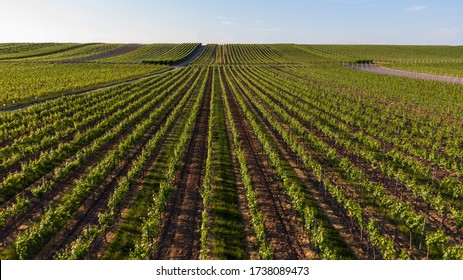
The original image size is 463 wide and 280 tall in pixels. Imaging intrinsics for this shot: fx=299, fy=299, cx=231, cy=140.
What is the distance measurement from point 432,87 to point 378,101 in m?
18.5

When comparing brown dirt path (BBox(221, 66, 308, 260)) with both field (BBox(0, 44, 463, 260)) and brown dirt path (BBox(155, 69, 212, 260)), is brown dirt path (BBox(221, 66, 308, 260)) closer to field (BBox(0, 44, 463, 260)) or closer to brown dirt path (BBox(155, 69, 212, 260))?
field (BBox(0, 44, 463, 260))

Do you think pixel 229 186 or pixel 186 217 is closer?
pixel 186 217

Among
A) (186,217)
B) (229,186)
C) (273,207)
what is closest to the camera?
(186,217)

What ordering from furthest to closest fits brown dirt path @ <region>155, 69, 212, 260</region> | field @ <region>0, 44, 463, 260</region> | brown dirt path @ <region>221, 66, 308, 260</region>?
brown dirt path @ <region>221, 66, 308, 260</region> < field @ <region>0, 44, 463, 260</region> < brown dirt path @ <region>155, 69, 212, 260</region>

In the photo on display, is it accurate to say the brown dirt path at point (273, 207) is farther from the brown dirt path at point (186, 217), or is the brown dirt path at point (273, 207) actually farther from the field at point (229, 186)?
the brown dirt path at point (186, 217)

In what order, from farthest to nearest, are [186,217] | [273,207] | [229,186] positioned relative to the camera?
[229,186] < [273,207] < [186,217]

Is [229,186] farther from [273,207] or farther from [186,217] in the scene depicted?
[186,217]

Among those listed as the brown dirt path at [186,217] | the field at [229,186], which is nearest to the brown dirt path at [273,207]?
the field at [229,186]

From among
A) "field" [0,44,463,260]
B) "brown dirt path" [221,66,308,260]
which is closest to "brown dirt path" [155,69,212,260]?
"field" [0,44,463,260]

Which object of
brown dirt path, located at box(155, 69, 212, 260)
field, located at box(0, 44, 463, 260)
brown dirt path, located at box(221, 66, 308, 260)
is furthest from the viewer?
brown dirt path, located at box(221, 66, 308, 260)

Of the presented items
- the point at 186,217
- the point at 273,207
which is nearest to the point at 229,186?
the point at 273,207

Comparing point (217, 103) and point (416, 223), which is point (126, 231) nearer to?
point (416, 223)

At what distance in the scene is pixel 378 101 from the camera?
163 feet

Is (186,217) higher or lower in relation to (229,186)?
lower
